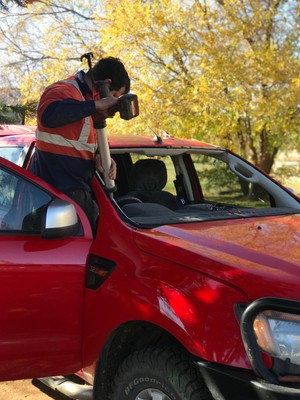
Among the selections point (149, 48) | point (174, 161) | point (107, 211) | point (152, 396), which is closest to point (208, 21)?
point (149, 48)

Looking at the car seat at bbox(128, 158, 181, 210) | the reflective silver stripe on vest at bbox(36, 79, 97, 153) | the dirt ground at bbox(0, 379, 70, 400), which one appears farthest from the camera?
the car seat at bbox(128, 158, 181, 210)

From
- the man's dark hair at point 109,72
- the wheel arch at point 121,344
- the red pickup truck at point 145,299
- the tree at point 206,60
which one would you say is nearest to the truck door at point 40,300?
the red pickup truck at point 145,299

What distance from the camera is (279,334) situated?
2109 mm

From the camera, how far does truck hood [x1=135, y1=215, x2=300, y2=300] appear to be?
2.20 metres

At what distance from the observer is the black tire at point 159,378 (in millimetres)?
2257

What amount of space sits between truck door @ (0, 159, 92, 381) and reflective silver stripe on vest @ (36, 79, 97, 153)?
1.82 ft

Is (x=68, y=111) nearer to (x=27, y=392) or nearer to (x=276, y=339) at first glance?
(x=276, y=339)

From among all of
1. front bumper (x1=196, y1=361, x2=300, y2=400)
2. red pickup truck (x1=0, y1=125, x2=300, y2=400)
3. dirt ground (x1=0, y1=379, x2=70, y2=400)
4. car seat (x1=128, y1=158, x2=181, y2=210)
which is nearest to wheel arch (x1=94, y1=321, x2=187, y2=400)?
red pickup truck (x1=0, y1=125, x2=300, y2=400)

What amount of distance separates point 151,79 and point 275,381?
7835 millimetres

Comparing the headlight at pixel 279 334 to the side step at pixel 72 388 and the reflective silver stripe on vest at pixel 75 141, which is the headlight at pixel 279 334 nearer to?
the side step at pixel 72 388

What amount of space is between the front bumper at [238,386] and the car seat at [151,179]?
2.18 metres

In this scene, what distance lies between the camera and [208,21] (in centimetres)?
895

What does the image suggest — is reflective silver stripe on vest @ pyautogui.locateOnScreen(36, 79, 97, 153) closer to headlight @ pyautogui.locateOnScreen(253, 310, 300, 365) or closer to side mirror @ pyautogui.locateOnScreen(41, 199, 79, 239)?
side mirror @ pyautogui.locateOnScreen(41, 199, 79, 239)

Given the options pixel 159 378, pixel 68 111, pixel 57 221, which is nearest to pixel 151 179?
pixel 68 111
